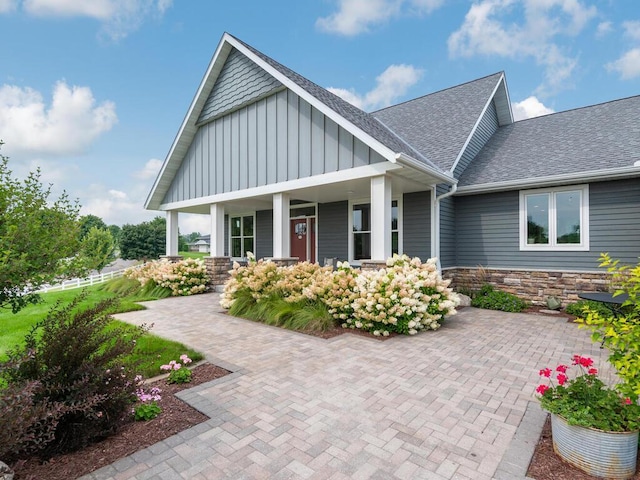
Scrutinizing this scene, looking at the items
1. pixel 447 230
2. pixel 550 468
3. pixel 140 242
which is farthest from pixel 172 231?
pixel 140 242

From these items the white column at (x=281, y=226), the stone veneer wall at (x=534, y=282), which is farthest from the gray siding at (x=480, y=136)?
the white column at (x=281, y=226)

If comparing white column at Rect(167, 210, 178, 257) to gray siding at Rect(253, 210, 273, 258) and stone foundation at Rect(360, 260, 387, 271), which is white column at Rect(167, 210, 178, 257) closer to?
gray siding at Rect(253, 210, 273, 258)

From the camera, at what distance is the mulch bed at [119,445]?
2.23 metres

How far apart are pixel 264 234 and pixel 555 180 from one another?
32.1 ft

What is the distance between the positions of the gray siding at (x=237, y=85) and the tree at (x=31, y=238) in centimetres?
720

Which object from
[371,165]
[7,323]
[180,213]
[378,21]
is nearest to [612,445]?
[371,165]

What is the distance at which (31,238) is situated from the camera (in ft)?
8.13

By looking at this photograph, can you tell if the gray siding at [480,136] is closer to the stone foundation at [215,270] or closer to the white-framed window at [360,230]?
the white-framed window at [360,230]

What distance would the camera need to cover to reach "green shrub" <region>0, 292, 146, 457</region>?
2.40m

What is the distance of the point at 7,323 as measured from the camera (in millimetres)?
6977

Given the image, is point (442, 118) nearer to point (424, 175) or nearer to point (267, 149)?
point (424, 175)

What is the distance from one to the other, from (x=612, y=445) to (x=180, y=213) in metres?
14.4

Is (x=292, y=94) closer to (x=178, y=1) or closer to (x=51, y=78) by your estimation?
(x=178, y=1)

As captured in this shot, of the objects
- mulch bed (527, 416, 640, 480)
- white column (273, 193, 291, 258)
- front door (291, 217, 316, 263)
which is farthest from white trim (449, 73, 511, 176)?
mulch bed (527, 416, 640, 480)
